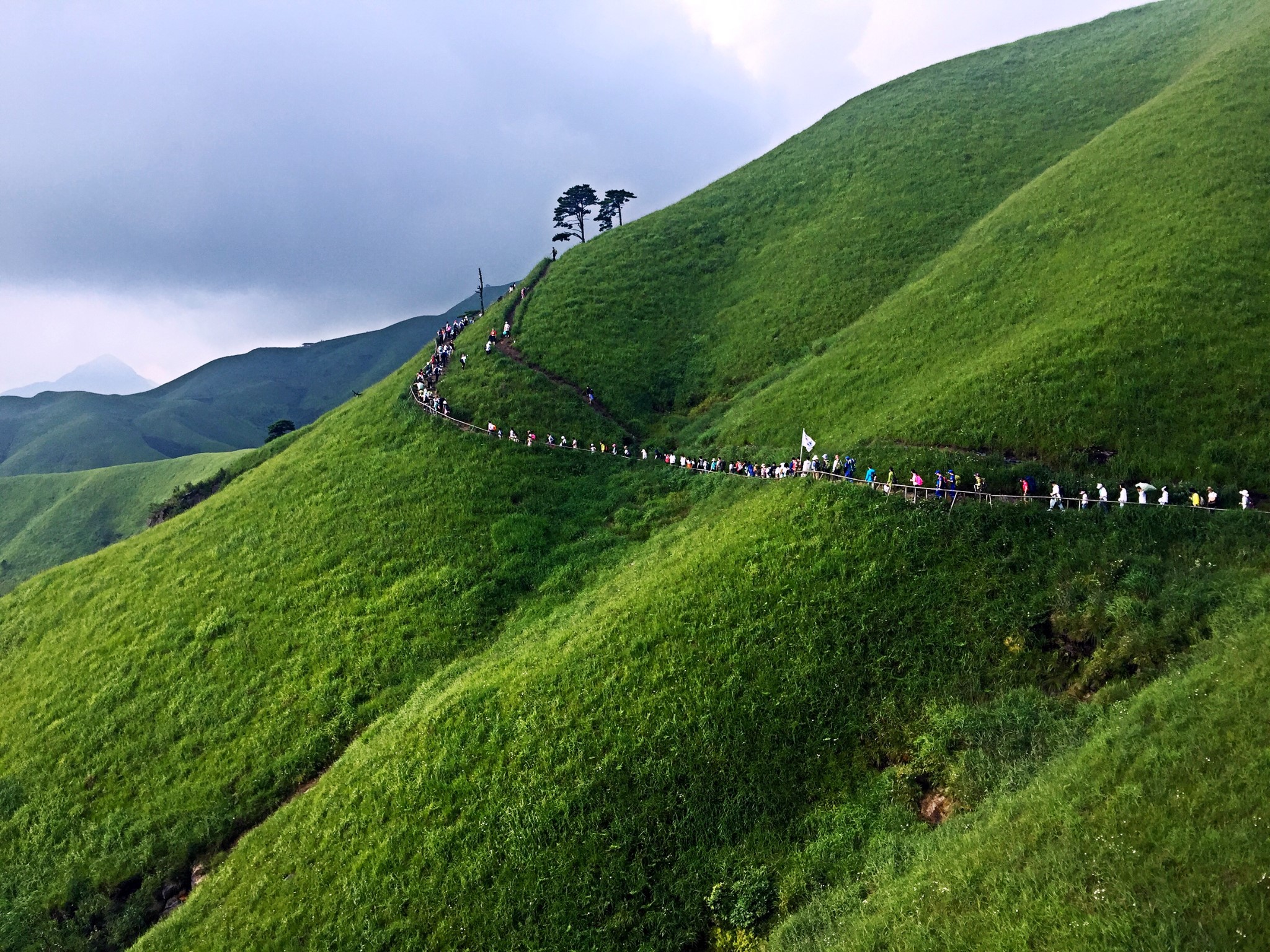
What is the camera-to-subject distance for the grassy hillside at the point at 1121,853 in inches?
389

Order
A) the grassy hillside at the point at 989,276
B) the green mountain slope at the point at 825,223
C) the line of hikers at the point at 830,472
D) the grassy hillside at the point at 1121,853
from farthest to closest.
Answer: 1. the green mountain slope at the point at 825,223
2. the grassy hillside at the point at 989,276
3. the line of hikers at the point at 830,472
4. the grassy hillside at the point at 1121,853

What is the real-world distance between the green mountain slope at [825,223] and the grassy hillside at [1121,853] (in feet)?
83.7

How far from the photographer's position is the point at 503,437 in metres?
41.4

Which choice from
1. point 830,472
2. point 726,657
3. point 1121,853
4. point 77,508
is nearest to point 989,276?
point 830,472

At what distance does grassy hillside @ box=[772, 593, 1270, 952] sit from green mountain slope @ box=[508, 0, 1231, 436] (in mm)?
25513

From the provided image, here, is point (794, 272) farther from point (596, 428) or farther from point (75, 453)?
point (75, 453)

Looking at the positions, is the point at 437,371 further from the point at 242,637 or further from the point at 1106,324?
the point at 1106,324

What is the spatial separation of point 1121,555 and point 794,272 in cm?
3990

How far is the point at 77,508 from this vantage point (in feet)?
312

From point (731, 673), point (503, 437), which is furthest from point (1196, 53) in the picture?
point (731, 673)

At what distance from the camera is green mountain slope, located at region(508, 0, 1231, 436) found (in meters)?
49.4

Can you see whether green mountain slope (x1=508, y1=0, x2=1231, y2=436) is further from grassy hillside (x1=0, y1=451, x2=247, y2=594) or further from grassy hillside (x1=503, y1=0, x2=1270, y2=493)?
grassy hillside (x1=0, y1=451, x2=247, y2=594)

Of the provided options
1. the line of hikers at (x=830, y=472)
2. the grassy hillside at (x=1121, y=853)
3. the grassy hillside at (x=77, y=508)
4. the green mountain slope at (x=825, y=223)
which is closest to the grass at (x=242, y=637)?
the line of hikers at (x=830, y=472)

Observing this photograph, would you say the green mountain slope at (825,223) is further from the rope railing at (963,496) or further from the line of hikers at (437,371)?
the rope railing at (963,496)
